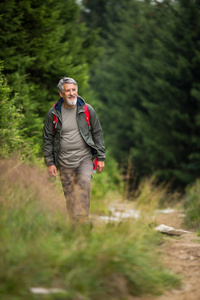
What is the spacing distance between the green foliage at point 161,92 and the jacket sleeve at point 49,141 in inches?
469

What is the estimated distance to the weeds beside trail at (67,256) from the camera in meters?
3.40

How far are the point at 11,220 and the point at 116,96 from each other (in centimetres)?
2081

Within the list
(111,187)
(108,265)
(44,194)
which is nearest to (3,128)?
(44,194)

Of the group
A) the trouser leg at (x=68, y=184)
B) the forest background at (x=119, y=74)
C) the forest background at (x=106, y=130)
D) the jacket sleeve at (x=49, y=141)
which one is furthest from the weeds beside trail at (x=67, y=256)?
the forest background at (x=119, y=74)

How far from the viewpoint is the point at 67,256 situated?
143 inches

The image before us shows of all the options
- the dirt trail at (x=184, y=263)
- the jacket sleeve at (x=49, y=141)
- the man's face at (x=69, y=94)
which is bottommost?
the dirt trail at (x=184, y=263)

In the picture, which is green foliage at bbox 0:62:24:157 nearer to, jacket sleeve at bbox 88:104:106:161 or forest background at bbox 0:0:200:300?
forest background at bbox 0:0:200:300

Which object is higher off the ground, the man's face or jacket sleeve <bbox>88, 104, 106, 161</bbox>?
the man's face

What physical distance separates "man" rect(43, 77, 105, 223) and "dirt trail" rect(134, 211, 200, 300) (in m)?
1.23

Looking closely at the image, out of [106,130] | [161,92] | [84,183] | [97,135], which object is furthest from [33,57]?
[106,130]

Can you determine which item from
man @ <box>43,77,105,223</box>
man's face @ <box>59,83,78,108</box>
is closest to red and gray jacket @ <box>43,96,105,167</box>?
man @ <box>43,77,105,223</box>

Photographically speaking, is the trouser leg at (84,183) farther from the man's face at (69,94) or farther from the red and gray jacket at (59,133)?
the man's face at (69,94)

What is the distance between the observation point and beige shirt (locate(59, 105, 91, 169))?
5609 mm

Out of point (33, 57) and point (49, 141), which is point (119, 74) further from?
point (49, 141)
